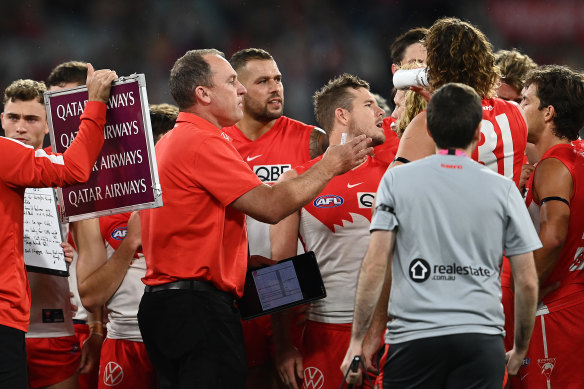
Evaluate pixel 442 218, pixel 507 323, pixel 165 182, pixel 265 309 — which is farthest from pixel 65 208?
pixel 507 323

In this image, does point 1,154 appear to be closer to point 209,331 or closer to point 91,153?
point 91,153

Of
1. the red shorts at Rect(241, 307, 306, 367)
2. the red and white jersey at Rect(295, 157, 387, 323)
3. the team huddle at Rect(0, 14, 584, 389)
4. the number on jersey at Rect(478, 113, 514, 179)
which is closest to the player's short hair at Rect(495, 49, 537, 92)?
the team huddle at Rect(0, 14, 584, 389)

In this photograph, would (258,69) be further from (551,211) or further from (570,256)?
(570,256)

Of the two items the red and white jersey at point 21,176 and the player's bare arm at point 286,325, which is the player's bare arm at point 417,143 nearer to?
the player's bare arm at point 286,325

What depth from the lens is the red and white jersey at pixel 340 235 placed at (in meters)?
4.23

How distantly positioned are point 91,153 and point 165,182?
0.38 metres

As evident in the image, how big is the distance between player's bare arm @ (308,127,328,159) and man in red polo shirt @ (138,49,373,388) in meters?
1.56

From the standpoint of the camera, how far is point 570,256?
13.3 ft

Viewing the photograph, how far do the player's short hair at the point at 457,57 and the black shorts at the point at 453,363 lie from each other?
1.29 metres

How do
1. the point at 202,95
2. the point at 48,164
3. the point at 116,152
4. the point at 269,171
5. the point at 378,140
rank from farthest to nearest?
the point at 269,171, the point at 378,140, the point at 202,95, the point at 116,152, the point at 48,164

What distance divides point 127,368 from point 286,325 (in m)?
1.02

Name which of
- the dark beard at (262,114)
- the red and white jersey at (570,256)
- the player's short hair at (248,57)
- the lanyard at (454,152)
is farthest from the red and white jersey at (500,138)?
the player's short hair at (248,57)

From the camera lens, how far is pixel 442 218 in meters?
2.78

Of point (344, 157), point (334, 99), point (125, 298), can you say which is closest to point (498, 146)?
point (344, 157)
